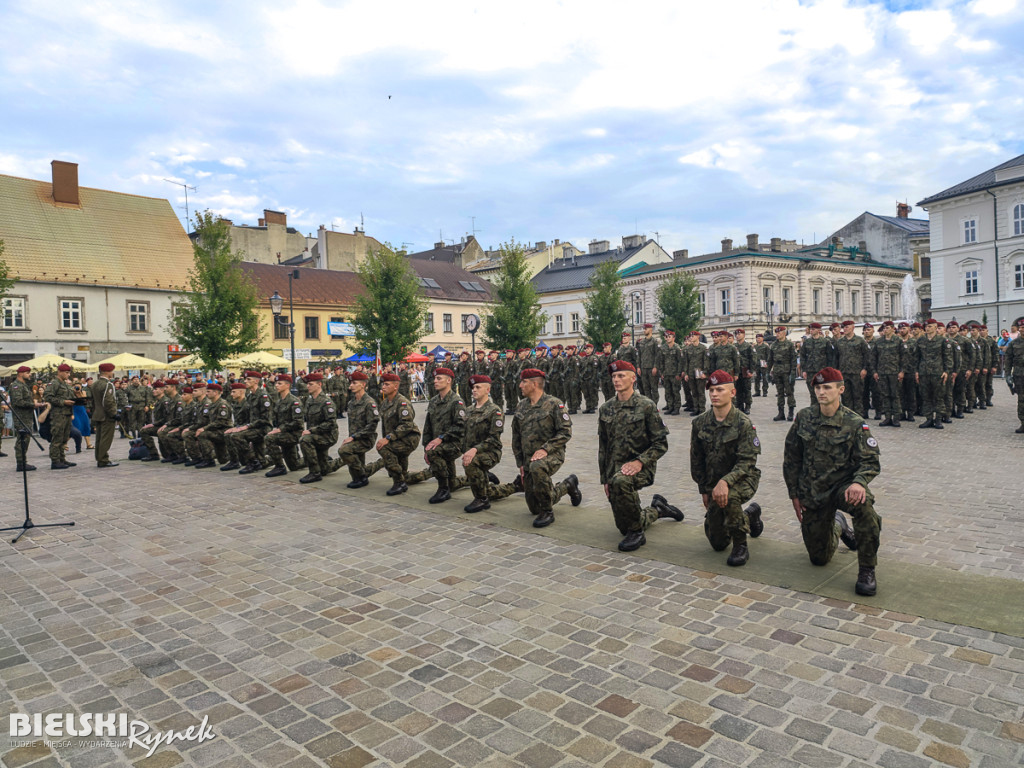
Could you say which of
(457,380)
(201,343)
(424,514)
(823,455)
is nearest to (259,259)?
(201,343)

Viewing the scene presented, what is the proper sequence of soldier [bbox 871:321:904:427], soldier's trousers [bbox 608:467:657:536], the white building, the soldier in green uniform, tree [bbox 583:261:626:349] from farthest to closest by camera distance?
tree [bbox 583:261:626:349] → the white building → soldier [bbox 871:321:904:427] → the soldier in green uniform → soldier's trousers [bbox 608:467:657:536]

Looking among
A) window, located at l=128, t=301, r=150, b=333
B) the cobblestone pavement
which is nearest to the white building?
the cobblestone pavement

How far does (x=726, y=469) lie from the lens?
6.40m

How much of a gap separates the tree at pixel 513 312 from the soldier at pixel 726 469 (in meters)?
38.7

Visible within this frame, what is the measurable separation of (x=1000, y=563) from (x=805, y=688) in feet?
10.2

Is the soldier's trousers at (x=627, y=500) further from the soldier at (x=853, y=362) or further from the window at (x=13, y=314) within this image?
the window at (x=13, y=314)

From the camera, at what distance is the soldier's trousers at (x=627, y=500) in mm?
6539

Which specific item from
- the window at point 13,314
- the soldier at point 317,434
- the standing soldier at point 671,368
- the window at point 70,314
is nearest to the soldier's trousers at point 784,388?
the standing soldier at point 671,368

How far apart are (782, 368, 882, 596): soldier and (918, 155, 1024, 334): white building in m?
49.0

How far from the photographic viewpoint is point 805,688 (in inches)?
150

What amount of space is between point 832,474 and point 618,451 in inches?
85.3

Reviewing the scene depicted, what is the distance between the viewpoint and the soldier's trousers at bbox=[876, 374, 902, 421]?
15422 millimetres

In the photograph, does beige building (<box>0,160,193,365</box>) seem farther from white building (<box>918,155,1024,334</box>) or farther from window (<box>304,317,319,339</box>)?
white building (<box>918,155,1024,334</box>)

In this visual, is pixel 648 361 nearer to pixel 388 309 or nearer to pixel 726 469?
pixel 726 469
